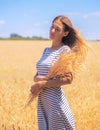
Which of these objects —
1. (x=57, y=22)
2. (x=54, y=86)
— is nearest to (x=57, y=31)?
(x=57, y=22)

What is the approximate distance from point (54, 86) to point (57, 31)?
50 centimetres

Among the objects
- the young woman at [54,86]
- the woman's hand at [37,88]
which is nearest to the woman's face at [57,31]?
the young woman at [54,86]

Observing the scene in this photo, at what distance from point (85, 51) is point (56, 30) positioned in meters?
0.32

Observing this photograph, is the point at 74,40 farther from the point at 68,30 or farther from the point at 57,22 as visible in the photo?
the point at 57,22

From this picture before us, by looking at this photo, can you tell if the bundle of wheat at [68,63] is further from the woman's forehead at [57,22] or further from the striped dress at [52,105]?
the woman's forehead at [57,22]

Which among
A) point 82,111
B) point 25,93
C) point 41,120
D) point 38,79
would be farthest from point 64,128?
point 25,93

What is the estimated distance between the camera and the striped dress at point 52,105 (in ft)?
12.7

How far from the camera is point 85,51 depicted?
13.1 ft

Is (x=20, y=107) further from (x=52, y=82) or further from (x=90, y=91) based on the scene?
(x=90, y=91)

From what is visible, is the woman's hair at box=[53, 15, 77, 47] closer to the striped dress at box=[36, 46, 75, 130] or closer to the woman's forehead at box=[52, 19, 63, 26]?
the woman's forehead at box=[52, 19, 63, 26]

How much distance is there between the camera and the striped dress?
3867 millimetres

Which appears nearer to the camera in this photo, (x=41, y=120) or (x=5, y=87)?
(x=41, y=120)

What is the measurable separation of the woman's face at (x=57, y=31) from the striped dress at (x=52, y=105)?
0.11 metres

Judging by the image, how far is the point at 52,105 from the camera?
387 centimetres
